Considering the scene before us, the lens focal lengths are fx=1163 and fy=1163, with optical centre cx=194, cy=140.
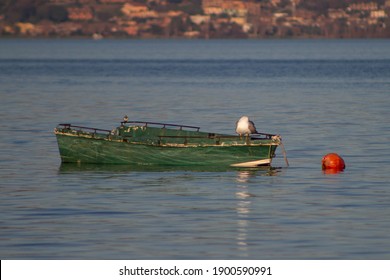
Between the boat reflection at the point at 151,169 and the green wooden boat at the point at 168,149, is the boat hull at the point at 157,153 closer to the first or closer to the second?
the green wooden boat at the point at 168,149

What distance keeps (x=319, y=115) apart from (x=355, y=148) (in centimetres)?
2088

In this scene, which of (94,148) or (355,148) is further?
(355,148)

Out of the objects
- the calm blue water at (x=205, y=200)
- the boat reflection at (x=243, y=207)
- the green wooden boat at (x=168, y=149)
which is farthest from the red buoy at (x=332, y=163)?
the boat reflection at (x=243, y=207)

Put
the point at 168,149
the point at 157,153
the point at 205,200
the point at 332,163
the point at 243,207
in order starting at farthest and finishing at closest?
the point at 157,153 < the point at 168,149 < the point at 332,163 < the point at 205,200 < the point at 243,207

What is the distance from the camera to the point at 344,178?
138 feet

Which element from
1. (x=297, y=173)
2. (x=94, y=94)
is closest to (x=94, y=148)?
(x=297, y=173)

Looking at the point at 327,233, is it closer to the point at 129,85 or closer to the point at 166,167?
the point at 166,167

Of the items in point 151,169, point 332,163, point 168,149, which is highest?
Result: point 168,149

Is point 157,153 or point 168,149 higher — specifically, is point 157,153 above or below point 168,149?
below

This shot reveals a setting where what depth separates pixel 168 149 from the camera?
1745 inches

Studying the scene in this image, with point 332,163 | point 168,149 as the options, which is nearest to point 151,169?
point 168,149

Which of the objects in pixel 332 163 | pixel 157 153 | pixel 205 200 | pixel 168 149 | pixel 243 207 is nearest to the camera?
pixel 243 207

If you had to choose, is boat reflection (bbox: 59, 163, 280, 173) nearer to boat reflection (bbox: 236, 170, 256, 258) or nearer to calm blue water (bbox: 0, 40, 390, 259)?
calm blue water (bbox: 0, 40, 390, 259)

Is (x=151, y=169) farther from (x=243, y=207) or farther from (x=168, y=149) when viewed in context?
(x=243, y=207)
